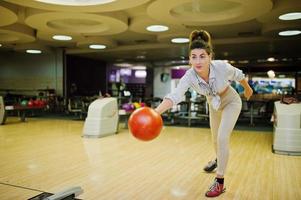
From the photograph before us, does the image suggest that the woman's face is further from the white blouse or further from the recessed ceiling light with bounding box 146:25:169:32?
the recessed ceiling light with bounding box 146:25:169:32

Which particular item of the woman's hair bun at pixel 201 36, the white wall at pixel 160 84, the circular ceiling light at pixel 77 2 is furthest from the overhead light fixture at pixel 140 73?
the woman's hair bun at pixel 201 36

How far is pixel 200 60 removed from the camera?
231 cm

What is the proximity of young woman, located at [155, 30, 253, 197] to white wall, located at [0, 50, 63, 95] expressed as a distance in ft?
37.8

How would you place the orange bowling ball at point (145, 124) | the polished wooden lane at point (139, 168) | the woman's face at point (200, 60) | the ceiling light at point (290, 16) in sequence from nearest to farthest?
the orange bowling ball at point (145, 124) < the woman's face at point (200, 60) < the polished wooden lane at point (139, 168) < the ceiling light at point (290, 16)

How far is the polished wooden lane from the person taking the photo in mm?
2697

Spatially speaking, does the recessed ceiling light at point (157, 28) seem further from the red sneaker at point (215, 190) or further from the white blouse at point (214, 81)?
the red sneaker at point (215, 190)

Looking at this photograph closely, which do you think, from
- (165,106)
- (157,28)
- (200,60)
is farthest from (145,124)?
(157,28)

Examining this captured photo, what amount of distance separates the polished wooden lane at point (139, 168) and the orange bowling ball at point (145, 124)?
3.16 feet

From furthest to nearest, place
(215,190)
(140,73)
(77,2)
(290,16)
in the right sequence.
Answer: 1. (140,73)
2. (290,16)
3. (77,2)
4. (215,190)

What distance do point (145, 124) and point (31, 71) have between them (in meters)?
13.6

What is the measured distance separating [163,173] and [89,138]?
9.19 feet

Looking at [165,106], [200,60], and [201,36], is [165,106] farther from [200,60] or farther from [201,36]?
[201,36]

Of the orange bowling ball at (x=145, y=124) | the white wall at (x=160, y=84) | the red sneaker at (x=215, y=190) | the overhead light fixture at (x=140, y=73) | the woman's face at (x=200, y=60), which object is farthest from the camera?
the overhead light fixture at (x=140, y=73)

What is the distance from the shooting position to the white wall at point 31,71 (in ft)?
43.3
